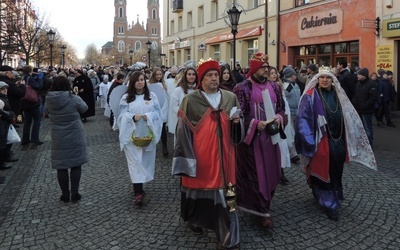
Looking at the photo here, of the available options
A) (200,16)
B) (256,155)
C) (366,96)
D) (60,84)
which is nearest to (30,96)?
(60,84)

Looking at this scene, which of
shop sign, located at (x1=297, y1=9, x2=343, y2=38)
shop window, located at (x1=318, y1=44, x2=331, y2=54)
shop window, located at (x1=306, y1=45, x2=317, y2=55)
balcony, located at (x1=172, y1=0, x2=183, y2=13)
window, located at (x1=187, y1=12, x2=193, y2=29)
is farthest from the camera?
balcony, located at (x1=172, y1=0, x2=183, y2=13)

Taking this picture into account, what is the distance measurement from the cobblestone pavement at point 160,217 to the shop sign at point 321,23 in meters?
11.0

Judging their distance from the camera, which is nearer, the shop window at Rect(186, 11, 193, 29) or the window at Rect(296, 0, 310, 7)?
the window at Rect(296, 0, 310, 7)

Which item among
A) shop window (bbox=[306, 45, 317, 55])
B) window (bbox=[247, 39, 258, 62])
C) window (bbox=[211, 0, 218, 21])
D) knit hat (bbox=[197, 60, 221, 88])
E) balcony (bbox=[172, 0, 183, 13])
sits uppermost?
balcony (bbox=[172, 0, 183, 13])

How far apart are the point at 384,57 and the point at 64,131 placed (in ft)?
42.3

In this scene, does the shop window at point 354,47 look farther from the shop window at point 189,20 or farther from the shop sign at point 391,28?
the shop window at point 189,20

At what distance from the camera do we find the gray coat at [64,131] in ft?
17.8

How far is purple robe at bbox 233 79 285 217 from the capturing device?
4.41 meters

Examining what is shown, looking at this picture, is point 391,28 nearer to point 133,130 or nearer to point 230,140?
point 133,130

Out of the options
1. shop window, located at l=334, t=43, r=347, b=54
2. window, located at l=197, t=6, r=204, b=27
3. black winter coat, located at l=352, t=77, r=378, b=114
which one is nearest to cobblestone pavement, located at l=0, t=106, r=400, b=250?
black winter coat, located at l=352, t=77, r=378, b=114

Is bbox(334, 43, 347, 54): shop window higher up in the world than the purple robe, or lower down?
higher up

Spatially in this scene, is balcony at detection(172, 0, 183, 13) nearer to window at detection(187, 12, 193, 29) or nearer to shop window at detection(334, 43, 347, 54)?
window at detection(187, 12, 193, 29)

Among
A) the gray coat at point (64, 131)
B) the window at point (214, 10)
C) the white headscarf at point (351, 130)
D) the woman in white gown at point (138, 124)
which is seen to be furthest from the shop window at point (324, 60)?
the gray coat at point (64, 131)

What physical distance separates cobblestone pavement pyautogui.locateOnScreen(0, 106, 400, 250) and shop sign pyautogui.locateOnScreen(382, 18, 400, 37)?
8.37 metres
